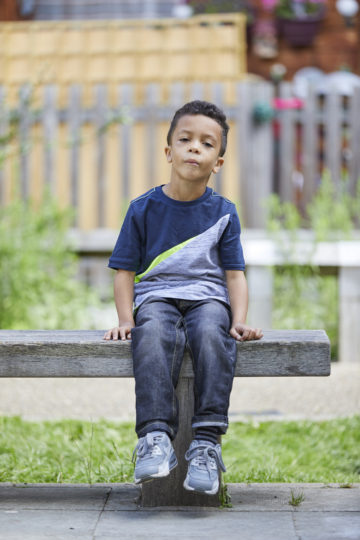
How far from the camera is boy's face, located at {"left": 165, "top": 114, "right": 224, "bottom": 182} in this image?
2.89m

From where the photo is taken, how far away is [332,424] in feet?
13.8

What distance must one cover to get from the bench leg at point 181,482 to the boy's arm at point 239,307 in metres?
0.22

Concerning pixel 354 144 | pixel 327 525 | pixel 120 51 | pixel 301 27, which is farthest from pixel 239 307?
pixel 301 27

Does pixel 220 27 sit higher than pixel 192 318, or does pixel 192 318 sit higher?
pixel 220 27

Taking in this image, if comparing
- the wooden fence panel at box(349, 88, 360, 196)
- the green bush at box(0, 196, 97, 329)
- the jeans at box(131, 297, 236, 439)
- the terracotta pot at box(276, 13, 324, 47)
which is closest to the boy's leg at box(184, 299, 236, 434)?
the jeans at box(131, 297, 236, 439)

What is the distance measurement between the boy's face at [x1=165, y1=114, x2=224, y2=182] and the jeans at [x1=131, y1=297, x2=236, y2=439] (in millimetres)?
478

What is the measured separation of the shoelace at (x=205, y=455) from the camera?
102 inches

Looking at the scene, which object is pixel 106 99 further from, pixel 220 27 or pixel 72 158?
pixel 220 27

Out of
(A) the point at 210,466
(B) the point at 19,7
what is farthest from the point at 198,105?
(B) the point at 19,7

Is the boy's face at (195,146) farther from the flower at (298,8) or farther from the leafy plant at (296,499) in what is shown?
the flower at (298,8)

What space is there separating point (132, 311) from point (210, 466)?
604 mm

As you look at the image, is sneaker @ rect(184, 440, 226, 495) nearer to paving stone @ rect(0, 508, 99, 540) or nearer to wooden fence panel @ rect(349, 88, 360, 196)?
paving stone @ rect(0, 508, 99, 540)

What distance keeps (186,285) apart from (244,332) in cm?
25

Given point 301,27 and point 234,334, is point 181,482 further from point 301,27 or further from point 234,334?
point 301,27
